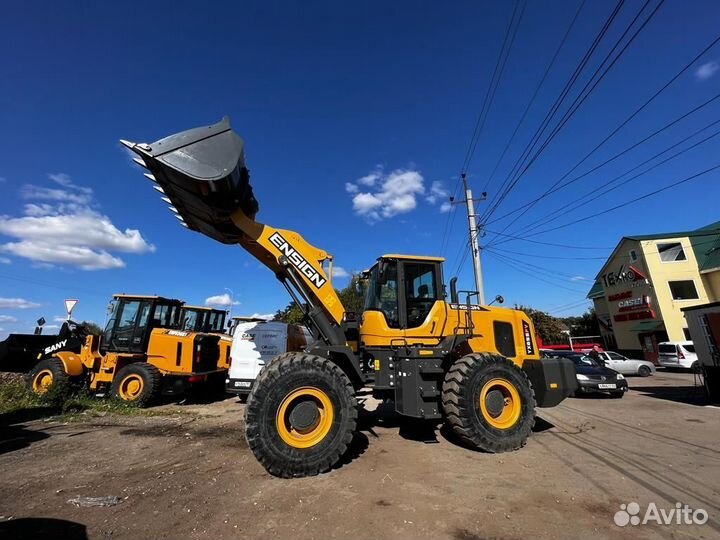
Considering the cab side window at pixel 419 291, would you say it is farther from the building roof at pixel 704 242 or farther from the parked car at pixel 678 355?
the building roof at pixel 704 242

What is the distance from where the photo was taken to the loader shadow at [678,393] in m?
11.1

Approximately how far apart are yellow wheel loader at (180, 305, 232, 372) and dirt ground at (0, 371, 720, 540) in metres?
4.85

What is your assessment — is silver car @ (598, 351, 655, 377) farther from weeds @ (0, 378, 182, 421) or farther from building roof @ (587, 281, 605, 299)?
weeds @ (0, 378, 182, 421)

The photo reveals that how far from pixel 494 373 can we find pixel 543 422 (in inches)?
131

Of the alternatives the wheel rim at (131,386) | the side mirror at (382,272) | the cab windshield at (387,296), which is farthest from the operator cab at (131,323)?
the side mirror at (382,272)

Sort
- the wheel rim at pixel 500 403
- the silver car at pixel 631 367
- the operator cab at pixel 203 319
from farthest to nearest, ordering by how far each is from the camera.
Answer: the silver car at pixel 631 367 < the operator cab at pixel 203 319 < the wheel rim at pixel 500 403

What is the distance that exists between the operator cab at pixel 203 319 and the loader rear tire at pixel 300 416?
31.5ft

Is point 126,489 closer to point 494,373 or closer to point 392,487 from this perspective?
point 392,487

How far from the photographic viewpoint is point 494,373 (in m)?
6.15

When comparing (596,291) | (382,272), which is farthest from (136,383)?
(596,291)

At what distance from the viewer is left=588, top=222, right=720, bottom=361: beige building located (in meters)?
25.9

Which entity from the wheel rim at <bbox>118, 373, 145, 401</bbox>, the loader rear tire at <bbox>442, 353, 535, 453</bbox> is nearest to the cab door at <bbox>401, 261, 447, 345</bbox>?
the loader rear tire at <bbox>442, 353, 535, 453</bbox>

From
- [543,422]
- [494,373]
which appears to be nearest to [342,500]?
[494,373]

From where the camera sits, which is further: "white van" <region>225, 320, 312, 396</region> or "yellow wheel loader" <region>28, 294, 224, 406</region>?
"white van" <region>225, 320, 312, 396</region>
